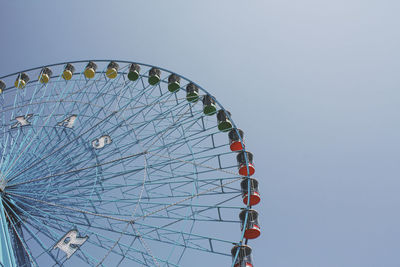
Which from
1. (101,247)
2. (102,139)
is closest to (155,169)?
(102,139)

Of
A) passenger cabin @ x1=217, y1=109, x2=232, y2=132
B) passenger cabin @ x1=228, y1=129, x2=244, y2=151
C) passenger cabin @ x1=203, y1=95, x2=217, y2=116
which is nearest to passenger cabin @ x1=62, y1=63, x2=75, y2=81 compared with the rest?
passenger cabin @ x1=203, y1=95, x2=217, y2=116

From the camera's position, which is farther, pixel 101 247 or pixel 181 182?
pixel 181 182

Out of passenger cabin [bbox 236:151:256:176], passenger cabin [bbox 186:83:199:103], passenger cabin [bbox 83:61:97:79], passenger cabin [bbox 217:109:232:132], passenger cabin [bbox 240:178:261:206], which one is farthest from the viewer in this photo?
passenger cabin [bbox 83:61:97:79]

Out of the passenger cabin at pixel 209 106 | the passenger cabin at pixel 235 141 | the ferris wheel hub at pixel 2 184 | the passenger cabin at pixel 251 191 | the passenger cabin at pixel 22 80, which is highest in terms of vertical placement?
the passenger cabin at pixel 209 106

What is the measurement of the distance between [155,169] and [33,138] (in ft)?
16.9

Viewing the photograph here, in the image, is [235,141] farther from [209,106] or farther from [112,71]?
[112,71]

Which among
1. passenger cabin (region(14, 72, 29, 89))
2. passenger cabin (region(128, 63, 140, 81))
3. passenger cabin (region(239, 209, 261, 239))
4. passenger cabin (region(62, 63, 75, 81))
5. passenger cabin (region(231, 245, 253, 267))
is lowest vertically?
passenger cabin (region(231, 245, 253, 267))

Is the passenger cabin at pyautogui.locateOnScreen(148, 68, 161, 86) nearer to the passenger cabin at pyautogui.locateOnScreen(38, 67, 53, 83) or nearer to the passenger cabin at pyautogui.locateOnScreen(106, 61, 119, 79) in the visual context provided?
the passenger cabin at pyautogui.locateOnScreen(106, 61, 119, 79)

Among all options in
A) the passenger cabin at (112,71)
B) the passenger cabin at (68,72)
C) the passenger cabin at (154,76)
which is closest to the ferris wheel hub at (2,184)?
the passenger cabin at (68,72)

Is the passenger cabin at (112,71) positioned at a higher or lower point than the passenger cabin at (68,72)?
higher

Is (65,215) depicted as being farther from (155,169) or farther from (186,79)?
(186,79)

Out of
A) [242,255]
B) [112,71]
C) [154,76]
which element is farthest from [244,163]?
[112,71]

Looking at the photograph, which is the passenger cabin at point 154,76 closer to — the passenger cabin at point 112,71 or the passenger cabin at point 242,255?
the passenger cabin at point 112,71

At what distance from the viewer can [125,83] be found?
60.1 feet
